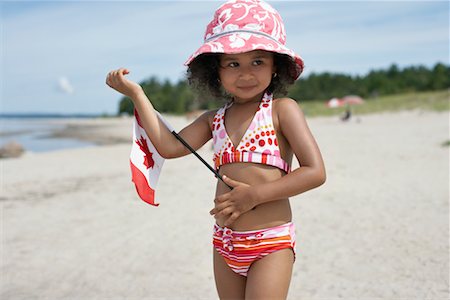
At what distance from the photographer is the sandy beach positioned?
4168mm

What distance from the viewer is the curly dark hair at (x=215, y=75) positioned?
7.97ft

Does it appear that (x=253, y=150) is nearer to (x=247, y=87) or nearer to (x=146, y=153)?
(x=247, y=87)

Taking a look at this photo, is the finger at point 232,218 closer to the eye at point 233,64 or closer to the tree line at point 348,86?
the eye at point 233,64

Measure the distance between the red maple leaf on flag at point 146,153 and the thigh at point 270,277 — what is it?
68 cm

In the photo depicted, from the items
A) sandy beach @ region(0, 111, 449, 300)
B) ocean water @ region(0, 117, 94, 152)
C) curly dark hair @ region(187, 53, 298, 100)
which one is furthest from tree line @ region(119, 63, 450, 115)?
curly dark hair @ region(187, 53, 298, 100)

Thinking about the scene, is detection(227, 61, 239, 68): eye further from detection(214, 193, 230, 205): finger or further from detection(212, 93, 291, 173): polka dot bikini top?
detection(214, 193, 230, 205): finger

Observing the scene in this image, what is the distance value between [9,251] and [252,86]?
408 cm

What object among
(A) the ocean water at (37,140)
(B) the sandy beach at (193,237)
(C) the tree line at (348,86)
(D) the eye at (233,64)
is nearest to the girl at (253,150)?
(D) the eye at (233,64)

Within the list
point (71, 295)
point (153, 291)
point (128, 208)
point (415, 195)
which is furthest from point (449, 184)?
point (71, 295)

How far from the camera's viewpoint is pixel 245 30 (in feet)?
7.25

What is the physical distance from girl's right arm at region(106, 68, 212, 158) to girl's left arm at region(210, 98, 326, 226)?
0.34m

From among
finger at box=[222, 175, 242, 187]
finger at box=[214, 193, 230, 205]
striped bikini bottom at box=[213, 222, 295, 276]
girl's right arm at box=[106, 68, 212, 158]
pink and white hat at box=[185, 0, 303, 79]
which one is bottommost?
striped bikini bottom at box=[213, 222, 295, 276]

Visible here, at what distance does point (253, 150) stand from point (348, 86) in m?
71.4

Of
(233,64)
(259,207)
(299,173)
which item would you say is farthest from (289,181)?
(233,64)
